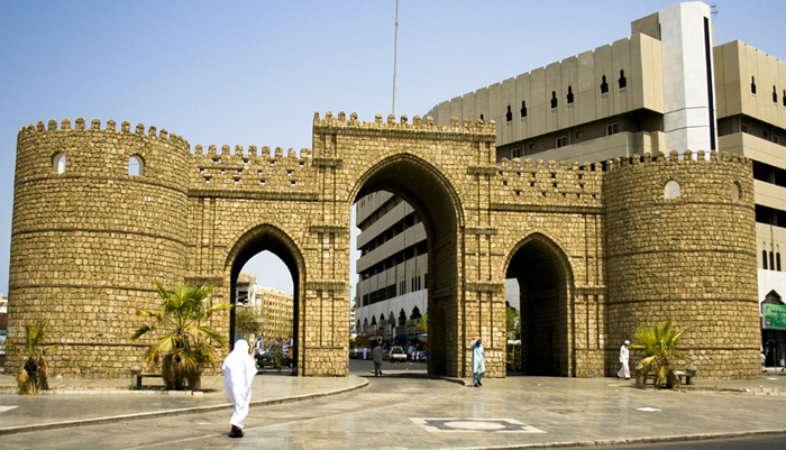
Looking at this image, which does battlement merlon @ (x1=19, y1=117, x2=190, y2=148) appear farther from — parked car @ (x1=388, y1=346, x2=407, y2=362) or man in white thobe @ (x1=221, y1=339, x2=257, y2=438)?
parked car @ (x1=388, y1=346, x2=407, y2=362)

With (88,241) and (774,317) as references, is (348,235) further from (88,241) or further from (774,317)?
(774,317)

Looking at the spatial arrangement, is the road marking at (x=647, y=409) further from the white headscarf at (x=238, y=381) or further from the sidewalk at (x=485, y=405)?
the white headscarf at (x=238, y=381)

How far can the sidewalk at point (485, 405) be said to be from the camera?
12.9 metres

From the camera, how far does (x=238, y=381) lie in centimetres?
1202

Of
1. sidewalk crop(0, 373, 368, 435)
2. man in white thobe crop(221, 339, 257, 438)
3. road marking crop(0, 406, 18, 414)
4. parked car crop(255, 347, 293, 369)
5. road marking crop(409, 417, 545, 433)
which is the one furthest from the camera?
parked car crop(255, 347, 293, 369)

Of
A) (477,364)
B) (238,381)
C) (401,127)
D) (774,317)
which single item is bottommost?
(477,364)

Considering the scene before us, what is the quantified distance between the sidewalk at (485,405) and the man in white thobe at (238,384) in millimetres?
817

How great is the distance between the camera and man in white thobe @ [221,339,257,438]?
11.8m

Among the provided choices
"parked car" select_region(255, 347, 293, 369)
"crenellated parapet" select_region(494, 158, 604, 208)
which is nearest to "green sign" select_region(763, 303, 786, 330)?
"crenellated parapet" select_region(494, 158, 604, 208)

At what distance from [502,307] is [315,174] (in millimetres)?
8805

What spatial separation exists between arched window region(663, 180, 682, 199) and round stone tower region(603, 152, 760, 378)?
0.04 m

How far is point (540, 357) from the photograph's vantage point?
33.2 meters

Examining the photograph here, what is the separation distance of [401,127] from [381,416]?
15989 mm

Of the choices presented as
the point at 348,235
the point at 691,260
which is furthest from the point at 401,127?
the point at 691,260
